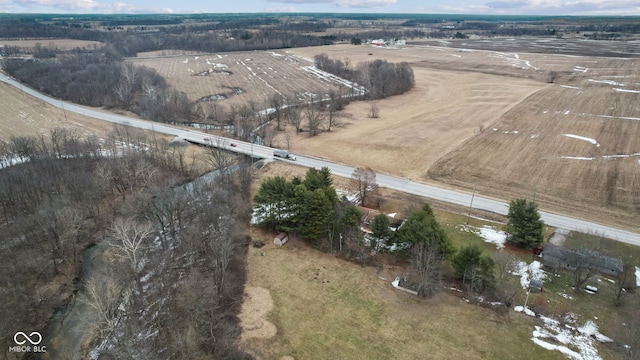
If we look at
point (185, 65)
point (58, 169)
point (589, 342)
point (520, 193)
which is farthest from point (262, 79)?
point (589, 342)

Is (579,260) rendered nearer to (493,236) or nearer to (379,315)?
(493,236)

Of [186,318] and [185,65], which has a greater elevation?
[185,65]

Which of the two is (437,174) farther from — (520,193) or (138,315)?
(138,315)

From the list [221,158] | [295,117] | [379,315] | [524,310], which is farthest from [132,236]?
[295,117]

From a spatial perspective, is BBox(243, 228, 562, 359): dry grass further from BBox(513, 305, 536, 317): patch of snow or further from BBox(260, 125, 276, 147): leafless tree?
BBox(260, 125, 276, 147): leafless tree

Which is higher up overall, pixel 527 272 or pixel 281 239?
pixel 527 272

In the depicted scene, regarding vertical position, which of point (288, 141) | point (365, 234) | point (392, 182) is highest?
point (288, 141)

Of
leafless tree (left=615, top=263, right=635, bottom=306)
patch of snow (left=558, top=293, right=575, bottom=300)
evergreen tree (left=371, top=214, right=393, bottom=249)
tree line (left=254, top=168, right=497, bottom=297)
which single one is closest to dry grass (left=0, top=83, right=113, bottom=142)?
tree line (left=254, top=168, right=497, bottom=297)
